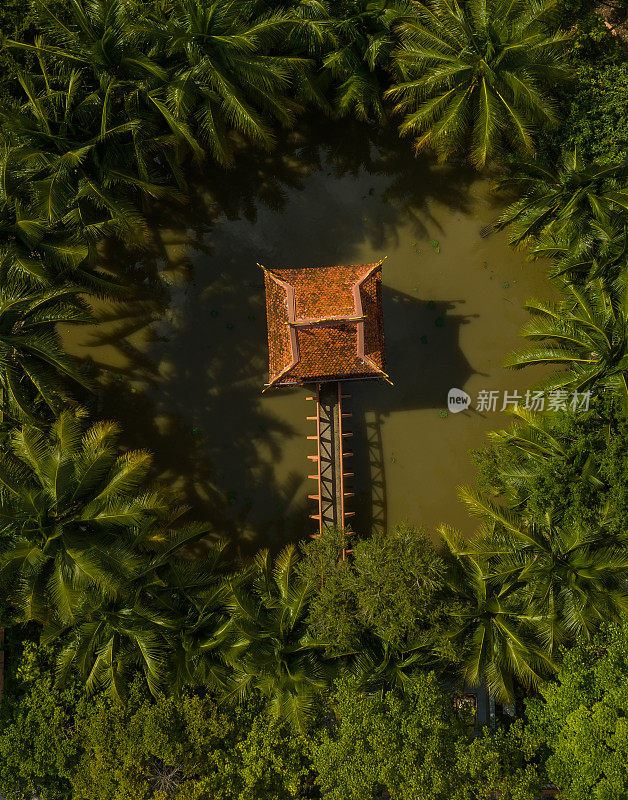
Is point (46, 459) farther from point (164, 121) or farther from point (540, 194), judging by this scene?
point (540, 194)

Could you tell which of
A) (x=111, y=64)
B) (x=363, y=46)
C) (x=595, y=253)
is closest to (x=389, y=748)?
(x=595, y=253)

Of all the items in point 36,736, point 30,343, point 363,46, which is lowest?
point 36,736

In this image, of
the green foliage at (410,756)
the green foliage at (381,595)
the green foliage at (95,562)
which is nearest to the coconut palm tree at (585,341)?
the green foliage at (381,595)

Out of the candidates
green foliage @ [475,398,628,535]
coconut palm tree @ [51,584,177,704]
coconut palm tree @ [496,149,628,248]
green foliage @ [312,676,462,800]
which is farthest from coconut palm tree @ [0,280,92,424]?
coconut palm tree @ [496,149,628,248]

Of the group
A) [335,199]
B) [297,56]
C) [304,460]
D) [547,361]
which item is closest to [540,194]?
[547,361]

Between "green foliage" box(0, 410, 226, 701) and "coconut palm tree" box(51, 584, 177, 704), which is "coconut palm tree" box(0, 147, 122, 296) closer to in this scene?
"green foliage" box(0, 410, 226, 701)

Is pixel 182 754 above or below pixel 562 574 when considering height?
below

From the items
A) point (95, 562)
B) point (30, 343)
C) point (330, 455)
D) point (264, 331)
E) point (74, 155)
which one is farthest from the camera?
point (264, 331)

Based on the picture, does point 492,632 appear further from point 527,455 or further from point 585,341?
point 585,341
